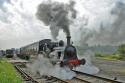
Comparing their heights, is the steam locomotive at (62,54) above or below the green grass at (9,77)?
above

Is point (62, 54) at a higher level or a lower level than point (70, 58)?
higher

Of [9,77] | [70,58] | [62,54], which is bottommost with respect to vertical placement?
[9,77]

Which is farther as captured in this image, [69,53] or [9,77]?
[69,53]

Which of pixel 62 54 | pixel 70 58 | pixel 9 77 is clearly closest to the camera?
pixel 9 77

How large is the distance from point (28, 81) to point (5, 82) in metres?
6.02

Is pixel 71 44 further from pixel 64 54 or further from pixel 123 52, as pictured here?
pixel 123 52

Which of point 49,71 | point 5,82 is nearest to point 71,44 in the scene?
point 49,71

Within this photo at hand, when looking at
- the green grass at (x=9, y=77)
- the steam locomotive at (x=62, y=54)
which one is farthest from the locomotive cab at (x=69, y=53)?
the green grass at (x=9, y=77)

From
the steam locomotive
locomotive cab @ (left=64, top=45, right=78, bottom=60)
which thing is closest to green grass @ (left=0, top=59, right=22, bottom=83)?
the steam locomotive

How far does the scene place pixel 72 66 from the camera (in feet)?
75.9

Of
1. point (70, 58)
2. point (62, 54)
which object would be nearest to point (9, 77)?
point (70, 58)

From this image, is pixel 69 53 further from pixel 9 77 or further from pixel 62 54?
pixel 9 77

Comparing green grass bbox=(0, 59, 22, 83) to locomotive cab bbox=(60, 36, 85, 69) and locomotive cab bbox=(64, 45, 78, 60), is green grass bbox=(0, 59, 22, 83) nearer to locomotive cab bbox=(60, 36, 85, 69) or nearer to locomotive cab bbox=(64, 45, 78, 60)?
locomotive cab bbox=(60, 36, 85, 69)

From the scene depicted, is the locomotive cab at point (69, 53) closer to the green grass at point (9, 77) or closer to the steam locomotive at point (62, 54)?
the steam locomotive at point (62, 54)
